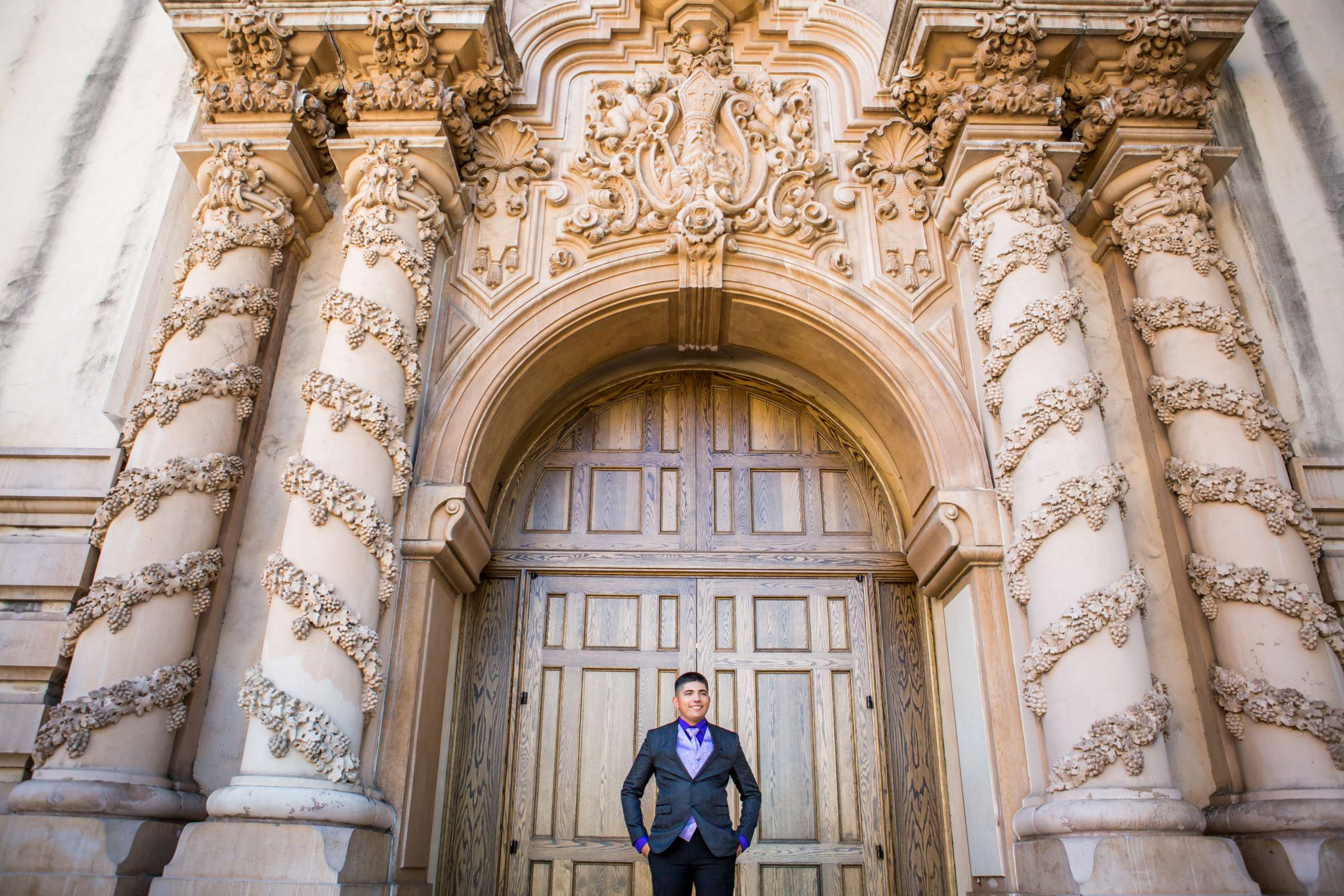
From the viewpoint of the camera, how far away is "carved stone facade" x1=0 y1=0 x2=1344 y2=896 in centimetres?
435

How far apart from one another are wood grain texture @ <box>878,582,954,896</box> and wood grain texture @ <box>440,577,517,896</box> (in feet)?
8.19

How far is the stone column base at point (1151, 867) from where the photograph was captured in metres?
3.80

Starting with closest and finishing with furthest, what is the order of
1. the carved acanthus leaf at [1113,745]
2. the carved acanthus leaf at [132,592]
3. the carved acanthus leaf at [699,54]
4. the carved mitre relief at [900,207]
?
1. the carved acanthus leaf at [1113,745]
2. the carved acanthus leaf at [132,592]
3. the carved mitre relief at [900,207]
4. the carved acanthus leaf at [699,54]

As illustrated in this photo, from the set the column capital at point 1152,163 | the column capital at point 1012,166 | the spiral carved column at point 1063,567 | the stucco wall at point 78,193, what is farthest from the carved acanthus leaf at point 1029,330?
the stucco wall at point 78,193

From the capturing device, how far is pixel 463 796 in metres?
5.60

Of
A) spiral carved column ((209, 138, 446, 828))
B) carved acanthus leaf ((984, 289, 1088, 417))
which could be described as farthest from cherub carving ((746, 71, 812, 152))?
spiral carved column ((209, 138, 446, 828))

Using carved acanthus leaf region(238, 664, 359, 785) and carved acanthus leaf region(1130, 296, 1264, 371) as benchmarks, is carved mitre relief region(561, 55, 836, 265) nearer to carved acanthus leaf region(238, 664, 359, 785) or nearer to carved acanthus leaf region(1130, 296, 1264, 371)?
carved acanthus leaf region(1130, 296, 1264, 371)

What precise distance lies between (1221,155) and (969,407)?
2.27 metres

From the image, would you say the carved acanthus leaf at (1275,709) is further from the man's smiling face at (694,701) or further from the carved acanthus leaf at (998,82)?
the carved acanthus leaf at (998,82)

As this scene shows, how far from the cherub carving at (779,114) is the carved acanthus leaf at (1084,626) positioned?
3.52 metres

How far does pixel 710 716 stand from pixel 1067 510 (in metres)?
2.63

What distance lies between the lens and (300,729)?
4.17m

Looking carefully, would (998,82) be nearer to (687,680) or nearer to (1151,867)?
(687,680)

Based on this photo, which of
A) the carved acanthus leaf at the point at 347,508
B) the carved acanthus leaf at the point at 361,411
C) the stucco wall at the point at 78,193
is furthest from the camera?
the stucco wall at the point at 78,193
